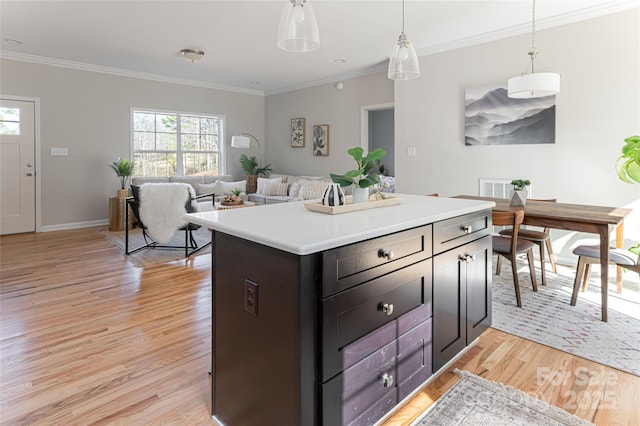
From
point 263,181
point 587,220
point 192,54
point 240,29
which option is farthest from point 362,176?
point 263,181

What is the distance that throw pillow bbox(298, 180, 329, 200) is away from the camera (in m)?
6.15

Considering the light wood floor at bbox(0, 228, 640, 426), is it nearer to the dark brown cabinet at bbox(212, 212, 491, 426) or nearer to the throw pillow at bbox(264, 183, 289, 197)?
the dark brown cabinet at bbox(212, 212, 491, 426)

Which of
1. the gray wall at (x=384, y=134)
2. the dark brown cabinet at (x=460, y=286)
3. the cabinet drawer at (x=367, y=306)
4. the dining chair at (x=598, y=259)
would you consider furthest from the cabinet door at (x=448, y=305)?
the gray wall at (x=384, y=134)

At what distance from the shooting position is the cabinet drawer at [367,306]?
3.96 ft

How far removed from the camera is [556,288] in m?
3.15

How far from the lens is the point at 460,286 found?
1863 millimetres

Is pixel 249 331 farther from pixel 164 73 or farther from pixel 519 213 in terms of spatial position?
pixel 164 73

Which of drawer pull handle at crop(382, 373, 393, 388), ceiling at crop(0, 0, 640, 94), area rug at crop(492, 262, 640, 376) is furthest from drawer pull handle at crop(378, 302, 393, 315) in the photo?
ceiling at crop(0, 0, 640, 94)

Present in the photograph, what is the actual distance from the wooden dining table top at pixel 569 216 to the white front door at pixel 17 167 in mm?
6321

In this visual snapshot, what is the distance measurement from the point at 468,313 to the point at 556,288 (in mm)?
1706

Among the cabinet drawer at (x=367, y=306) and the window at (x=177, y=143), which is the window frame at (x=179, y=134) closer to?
the window at (x=177, y=143)

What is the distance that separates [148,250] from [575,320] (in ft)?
14.1

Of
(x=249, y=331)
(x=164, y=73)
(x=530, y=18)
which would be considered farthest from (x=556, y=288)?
(x=164, y=73)

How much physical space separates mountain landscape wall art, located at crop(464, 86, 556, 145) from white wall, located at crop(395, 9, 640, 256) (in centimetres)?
7
